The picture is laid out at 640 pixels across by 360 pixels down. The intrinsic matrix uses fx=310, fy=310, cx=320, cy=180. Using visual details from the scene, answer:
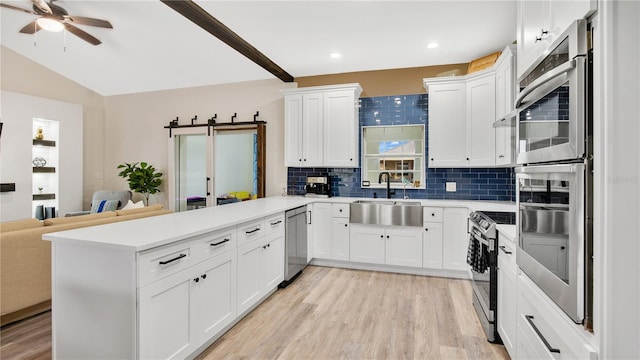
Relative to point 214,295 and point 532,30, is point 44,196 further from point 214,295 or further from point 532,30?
point 532,30

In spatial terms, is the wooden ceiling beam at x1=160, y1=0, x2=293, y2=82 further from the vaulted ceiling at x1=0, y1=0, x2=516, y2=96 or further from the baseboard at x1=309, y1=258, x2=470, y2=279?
the baseboard at x1=309, y1=258, x2=470, y2=279

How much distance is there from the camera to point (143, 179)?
561cm

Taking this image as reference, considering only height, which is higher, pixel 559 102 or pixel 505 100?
pixel 505 100

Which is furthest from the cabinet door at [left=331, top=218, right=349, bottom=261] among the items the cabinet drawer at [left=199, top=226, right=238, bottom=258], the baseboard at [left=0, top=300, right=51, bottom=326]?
the baseboard at [left=0, top=300, right=51, bottom=326]

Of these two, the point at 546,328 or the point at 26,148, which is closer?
the point at 546,328

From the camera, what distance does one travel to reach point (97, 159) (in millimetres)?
6312

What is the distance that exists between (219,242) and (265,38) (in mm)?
2621

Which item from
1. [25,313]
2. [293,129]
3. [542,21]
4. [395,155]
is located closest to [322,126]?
[293,129]

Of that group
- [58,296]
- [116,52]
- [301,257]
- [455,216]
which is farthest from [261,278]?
[116,52]

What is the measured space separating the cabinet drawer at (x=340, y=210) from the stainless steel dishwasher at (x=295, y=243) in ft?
1.40

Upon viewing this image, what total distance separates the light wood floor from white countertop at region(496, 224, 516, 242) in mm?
896

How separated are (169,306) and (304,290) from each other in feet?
5.81

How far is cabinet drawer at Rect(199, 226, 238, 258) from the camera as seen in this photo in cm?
214

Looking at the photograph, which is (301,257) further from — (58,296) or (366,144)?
(58,296)
